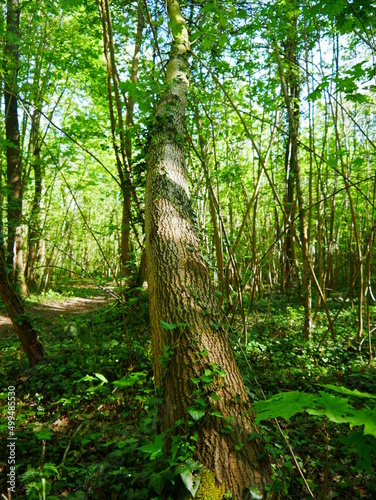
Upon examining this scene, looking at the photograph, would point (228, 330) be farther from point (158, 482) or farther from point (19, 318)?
point (19, 318)

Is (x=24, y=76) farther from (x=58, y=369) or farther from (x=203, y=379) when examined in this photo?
(x=203, y=379)

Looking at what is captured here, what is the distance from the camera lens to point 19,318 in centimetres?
359

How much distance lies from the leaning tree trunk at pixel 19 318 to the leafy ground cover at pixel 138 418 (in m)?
0.17

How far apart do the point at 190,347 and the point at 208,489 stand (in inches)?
28.7

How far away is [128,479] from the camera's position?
1882mm

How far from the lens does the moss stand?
1.47 metres

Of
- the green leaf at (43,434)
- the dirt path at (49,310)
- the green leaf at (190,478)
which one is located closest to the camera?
the green leaf at (190,478)

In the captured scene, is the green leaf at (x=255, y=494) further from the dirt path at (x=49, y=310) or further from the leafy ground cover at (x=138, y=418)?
the dirt path at (x=49, y=310)

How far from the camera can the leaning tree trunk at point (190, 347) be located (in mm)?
1611

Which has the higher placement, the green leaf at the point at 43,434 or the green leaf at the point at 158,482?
the green leaf at the point at 158,482

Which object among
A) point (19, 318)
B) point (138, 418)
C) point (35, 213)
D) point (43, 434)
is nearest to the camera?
point (43, 434)

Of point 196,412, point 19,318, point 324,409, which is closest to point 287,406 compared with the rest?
point 324,409

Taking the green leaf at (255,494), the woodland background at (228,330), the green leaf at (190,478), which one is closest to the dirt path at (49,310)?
the woodland background at (228,330)

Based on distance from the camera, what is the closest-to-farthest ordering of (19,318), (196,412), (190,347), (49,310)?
(196,412)
(190,347)
(19,318)
(49,310)
